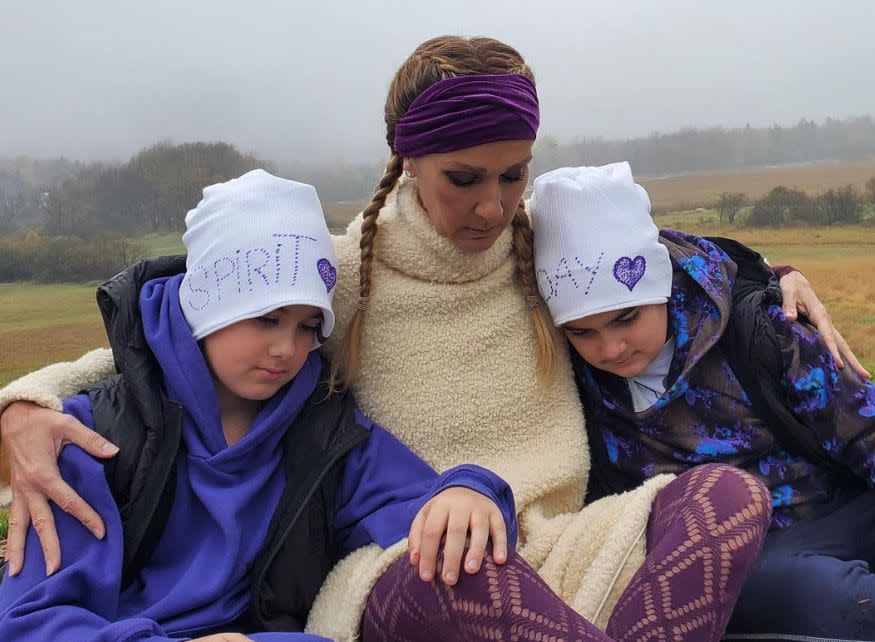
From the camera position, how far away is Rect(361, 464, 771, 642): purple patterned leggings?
3.06ft

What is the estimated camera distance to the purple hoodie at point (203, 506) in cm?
108

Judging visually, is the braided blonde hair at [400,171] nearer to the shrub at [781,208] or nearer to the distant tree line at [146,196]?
the distant tree line at [146,196]

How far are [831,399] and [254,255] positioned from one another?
0.95 meters

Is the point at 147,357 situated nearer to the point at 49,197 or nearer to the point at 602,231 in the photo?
the point at 602,231

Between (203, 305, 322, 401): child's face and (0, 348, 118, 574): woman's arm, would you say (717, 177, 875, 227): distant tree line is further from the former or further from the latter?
(0, 348, 118, 574): woman's arm

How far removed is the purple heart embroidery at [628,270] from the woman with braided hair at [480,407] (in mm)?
180

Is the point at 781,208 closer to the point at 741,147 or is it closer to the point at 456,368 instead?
the point at 741,147

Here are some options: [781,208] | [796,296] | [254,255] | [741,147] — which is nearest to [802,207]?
[781,208]

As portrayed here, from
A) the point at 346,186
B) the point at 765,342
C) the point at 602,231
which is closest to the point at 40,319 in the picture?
the point at 346,186

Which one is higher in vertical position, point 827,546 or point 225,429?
point 225,429

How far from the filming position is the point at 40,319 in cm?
241

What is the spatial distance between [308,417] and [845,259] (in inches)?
73.6

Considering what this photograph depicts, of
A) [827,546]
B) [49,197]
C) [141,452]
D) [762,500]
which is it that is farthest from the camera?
[49,197]

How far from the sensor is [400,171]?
1412 millimetres
